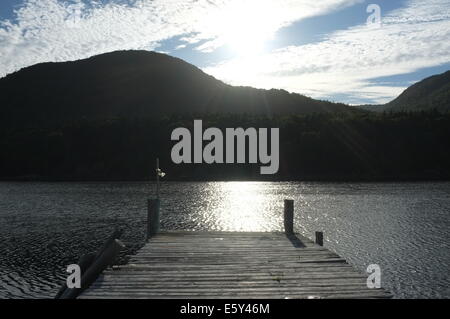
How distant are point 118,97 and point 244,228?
16046 cm

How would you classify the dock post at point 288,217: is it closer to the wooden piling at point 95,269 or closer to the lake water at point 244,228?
the lake water at point 244,228

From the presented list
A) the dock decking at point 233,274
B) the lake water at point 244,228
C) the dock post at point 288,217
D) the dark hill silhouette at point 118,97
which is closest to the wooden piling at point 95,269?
the dock decking at point 233,274

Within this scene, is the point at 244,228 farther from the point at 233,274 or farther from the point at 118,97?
the point at 118,97

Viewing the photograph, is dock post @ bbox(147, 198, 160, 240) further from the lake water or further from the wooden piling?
the wooden piling

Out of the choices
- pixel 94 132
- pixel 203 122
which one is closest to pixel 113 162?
pixel 94 132

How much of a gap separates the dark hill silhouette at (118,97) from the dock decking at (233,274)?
160079mm

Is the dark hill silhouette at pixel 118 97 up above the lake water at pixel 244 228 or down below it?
above

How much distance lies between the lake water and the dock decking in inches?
267

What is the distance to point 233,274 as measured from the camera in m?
12.2

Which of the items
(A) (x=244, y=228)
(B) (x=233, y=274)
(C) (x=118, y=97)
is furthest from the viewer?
(C) (x=118, y=97)

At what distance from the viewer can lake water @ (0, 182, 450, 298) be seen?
2144 cm

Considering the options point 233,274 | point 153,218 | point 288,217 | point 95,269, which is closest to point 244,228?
point 288,217

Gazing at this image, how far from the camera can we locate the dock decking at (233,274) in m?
10.6
